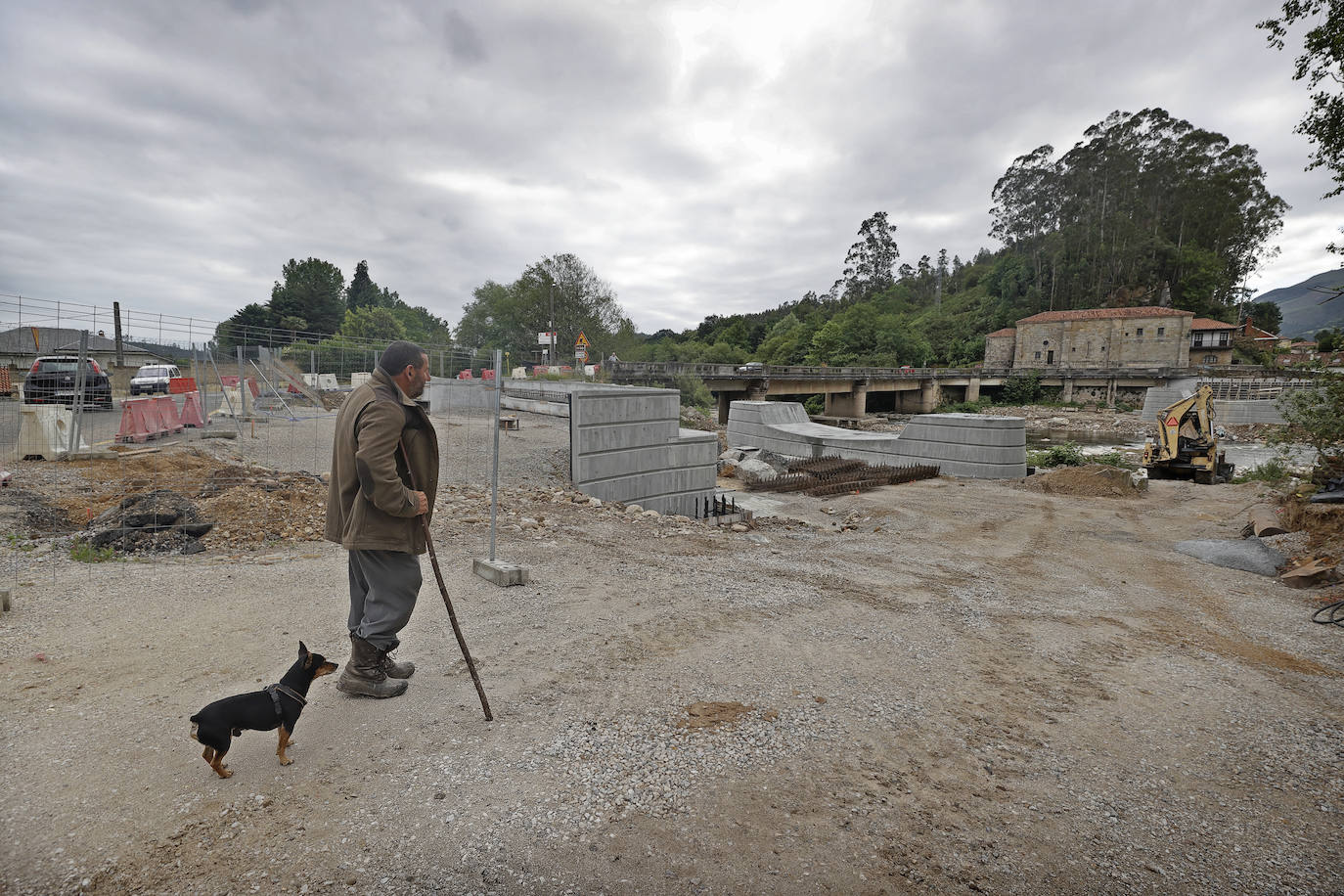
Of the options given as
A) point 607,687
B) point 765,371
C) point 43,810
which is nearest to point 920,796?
point 607,687

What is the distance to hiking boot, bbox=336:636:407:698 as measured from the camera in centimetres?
356

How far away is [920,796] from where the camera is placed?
3084 mm

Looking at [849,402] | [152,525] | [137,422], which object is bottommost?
[152,525]

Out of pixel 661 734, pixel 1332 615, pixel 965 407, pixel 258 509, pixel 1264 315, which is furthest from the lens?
pixel 1264 315

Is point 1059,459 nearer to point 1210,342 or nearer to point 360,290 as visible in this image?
point 1210,342

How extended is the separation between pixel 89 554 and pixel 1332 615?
12964 mm

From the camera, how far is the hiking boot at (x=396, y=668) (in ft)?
12.1

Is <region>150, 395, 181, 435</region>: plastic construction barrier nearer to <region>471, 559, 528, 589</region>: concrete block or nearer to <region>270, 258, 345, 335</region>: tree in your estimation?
<region>471, 559, 528, 589</region>: concrete block

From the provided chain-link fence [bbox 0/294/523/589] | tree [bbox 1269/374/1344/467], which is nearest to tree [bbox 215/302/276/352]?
chain-link fence [bbox 0/294/523/589]

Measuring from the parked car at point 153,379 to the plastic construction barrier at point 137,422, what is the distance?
7.74 metres

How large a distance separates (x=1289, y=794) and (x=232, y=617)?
712 centimetres

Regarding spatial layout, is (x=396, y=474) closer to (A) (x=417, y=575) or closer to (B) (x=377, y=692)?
(A) (x=417, y=575)

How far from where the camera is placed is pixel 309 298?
266ft

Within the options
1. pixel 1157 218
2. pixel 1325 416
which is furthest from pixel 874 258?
pixel 1325 416
